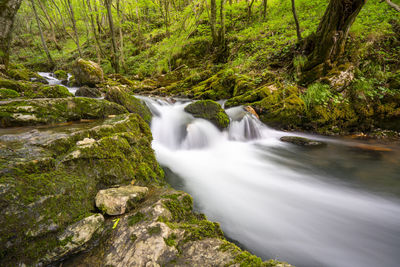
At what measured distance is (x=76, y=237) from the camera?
1.18 metres

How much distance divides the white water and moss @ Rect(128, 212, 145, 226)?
57.1 inches

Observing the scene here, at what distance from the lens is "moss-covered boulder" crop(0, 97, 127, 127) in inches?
86.3

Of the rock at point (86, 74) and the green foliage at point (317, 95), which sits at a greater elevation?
the rock at point (86, 74)

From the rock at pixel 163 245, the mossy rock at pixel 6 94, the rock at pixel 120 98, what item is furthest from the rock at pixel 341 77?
the mossy rock at pixel 6 94

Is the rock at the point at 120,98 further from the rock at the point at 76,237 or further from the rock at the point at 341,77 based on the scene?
the rock at the point at 341,77

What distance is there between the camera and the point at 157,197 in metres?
1.72

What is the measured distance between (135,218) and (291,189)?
310 cm

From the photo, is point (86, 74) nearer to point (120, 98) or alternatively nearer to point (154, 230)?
point (120, 98)

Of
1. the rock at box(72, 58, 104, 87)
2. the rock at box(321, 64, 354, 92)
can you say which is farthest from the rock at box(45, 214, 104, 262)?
the rock at box(72, 58, 104, 87)

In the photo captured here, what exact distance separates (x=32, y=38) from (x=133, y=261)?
38274 millimetres

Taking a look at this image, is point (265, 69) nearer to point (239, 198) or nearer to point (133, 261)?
point (239, 198)

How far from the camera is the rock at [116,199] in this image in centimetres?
145

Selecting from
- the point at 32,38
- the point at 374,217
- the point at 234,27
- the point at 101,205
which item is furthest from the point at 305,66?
the point at 32,38

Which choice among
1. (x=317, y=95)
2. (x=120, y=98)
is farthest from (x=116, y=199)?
(x=317, y=95)
